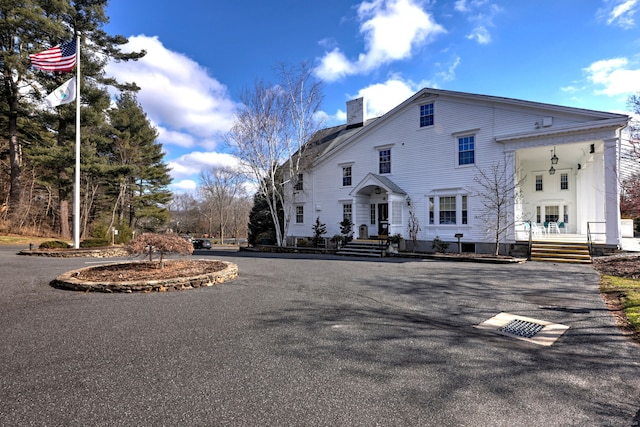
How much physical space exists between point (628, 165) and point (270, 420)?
53.6 ft

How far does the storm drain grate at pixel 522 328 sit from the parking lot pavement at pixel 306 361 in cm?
38

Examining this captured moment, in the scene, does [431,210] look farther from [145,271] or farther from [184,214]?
[184,214]

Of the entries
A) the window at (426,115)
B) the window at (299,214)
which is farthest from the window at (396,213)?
the window at (299,214)

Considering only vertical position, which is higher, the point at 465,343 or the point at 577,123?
the point at 577,123

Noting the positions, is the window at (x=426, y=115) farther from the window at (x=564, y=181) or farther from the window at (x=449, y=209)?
the window at (x=564, y=181)

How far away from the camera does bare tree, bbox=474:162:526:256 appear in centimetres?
1392

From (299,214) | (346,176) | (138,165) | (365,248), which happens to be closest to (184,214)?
(138,165)

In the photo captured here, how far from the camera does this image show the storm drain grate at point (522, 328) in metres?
4.70

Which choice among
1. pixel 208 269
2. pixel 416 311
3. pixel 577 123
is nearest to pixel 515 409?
pixel 416 311

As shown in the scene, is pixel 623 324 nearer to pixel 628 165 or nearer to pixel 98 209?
pixel 628 165

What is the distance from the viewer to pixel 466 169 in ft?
50.6

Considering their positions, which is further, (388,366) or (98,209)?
(98,209)

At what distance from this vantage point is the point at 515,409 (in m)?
2.75

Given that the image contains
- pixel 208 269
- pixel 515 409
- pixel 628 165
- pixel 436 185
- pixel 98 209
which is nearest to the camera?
pixel 515 409
